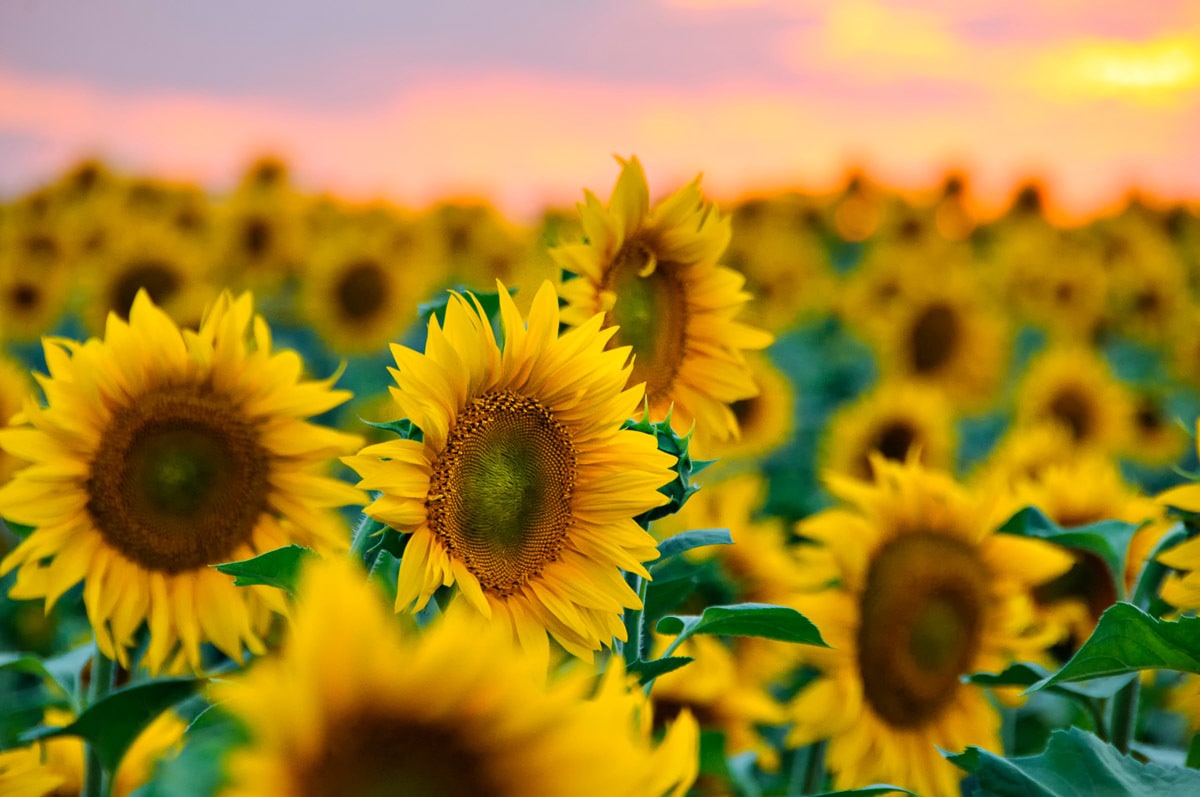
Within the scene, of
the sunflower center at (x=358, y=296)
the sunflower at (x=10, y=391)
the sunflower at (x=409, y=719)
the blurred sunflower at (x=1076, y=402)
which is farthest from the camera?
the sunflower center at (x=358, y=296)

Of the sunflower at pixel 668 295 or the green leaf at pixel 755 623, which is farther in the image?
the sunflower at pixel 668 295

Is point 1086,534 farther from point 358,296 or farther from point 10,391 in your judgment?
point 358,296

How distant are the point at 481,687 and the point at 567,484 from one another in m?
0.83

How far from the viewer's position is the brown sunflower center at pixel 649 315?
224 centimetres

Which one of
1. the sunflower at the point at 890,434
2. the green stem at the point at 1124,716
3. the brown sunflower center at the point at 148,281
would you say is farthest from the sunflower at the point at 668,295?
the brown sunflower center at the point at 148,281

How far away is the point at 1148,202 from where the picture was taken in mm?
11133

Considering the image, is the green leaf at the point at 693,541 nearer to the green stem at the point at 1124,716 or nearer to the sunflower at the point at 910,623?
the sunflower at the point at 910,623

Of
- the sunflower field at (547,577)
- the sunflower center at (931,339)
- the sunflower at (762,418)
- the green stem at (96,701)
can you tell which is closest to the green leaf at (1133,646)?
the sunflower field at (547,577)

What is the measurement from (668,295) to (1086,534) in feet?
2.87

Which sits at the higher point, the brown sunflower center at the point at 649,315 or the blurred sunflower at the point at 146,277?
the brown sunflower center at the point at 649,315

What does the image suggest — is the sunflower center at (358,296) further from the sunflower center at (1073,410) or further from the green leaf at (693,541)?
the green leaf at (693,541)

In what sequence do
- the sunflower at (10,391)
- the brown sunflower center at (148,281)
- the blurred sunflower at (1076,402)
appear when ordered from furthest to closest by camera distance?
the brown sunflower center at (148,281) < the blurred sunflower at (1076,402) < the sunflower at (10,391)

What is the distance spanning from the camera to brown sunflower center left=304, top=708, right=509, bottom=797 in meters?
1.03

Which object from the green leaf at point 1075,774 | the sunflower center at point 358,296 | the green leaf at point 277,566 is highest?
the green leaf at point 277,566
